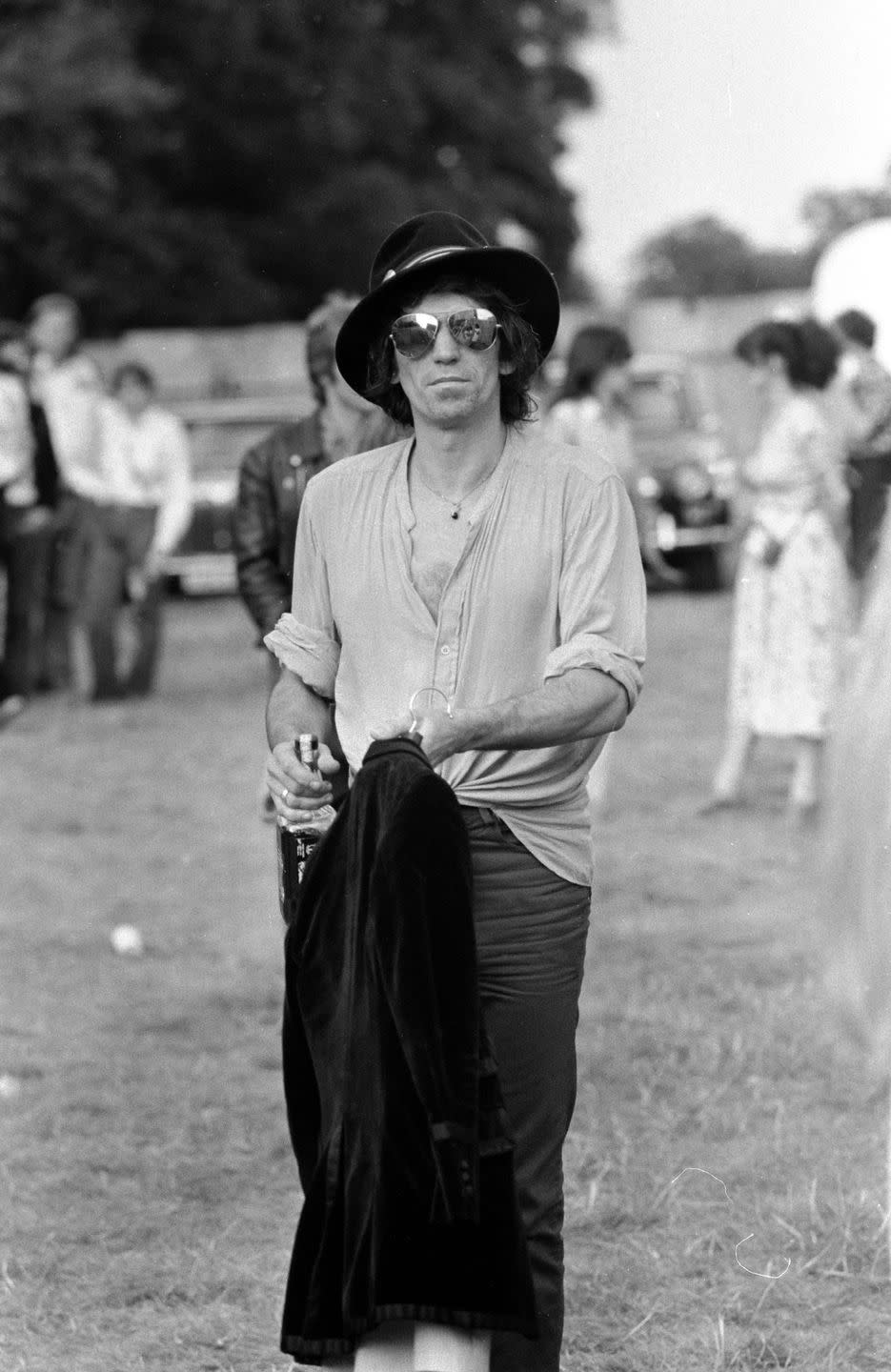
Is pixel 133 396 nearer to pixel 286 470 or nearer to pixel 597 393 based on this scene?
pixel 597 393

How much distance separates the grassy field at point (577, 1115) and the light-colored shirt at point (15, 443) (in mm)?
3868

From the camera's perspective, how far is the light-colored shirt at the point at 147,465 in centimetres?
1653

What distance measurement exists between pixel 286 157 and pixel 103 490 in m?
23.1

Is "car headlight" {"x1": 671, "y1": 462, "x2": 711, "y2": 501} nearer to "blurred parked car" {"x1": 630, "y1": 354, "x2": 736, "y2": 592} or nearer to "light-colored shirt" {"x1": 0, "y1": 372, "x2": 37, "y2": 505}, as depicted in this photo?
"blurred parked car" {"x1": 630, "y1": 354, "x2": 736, "y2": 592}

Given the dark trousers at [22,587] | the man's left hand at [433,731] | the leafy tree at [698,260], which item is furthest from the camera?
the leafy tree at [698,260]

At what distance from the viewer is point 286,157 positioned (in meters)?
38.6

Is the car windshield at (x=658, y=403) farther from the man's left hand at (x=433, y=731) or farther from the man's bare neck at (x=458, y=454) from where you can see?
the man's left hand at (x=433, y=731)

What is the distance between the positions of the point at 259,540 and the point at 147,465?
31.4 ft

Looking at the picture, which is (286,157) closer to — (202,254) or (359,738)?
(202,254)

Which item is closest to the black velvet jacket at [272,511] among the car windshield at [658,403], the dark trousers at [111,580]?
the dark trousers at [111,580]

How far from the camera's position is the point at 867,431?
13.1 metres

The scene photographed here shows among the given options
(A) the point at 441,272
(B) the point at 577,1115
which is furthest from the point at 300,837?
(B) the point at 577,1115

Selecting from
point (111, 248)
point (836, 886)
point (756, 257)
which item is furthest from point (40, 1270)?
point (756, 257)

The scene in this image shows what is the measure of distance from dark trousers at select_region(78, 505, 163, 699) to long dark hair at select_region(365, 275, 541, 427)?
39.2ft
